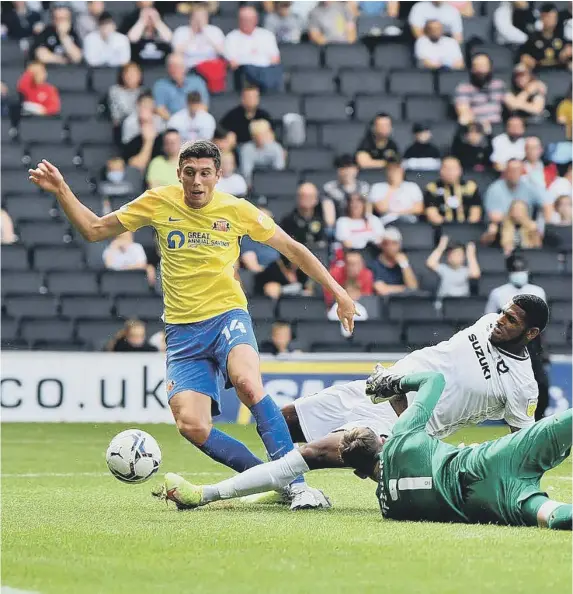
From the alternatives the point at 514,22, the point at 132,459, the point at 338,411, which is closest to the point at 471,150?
the point at 514,22

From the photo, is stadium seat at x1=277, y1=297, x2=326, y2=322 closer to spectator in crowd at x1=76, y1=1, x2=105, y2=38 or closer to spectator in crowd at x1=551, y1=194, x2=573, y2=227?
spectator in crowd at x1=551, y1=194, x2=573, y2=227

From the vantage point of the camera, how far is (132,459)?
26.9 ft

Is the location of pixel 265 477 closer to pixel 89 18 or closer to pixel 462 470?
pixel 462 470

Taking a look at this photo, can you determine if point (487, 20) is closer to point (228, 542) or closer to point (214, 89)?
point (214, 89)

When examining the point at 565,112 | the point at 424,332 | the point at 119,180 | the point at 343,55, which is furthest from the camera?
the point at 343,55

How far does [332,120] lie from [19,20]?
189 inches

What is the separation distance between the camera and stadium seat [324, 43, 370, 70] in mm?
19609

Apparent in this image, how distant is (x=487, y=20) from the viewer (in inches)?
810

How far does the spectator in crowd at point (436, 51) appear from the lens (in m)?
19.6

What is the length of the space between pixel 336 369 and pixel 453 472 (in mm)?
8630

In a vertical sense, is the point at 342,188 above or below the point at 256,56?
below

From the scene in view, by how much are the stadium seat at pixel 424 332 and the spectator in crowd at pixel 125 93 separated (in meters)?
5.10

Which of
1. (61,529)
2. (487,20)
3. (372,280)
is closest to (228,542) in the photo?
(61,529)

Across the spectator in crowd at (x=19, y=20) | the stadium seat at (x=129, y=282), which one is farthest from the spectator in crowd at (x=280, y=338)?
the spectator in crowd at (x=19, y=20)
